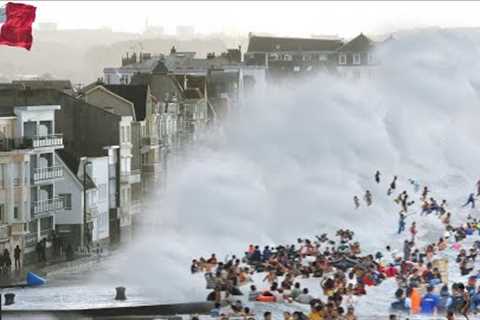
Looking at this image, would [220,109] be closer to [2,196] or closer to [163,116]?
[163,116]

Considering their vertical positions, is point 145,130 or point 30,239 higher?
point 145,130

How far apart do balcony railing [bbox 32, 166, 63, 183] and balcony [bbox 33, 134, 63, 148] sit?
0.88 metres

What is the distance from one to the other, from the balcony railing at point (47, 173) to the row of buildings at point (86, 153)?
4 centimetres

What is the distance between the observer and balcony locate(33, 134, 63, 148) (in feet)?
165

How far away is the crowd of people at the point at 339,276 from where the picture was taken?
32594 mm

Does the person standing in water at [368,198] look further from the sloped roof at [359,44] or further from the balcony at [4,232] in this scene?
the sloped roof at [359,44]

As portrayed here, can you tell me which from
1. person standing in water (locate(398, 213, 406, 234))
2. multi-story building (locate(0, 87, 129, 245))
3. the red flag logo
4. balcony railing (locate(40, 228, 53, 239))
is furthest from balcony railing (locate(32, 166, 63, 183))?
the red flag logo

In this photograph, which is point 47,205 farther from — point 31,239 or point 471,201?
point 471,201

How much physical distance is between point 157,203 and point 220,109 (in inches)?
1507

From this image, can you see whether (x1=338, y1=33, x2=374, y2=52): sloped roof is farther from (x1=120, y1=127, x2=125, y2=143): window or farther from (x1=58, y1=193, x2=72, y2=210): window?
(x1=58, y1=193, x2=72, y2=210): window

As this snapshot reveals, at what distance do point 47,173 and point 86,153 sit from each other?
6739 millimetres

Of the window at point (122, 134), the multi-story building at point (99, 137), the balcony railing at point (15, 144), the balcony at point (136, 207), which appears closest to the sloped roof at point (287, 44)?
the balcony at point (136, 207)

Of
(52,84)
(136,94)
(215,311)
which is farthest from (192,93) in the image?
(215,311)

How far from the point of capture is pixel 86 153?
5778cm
